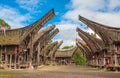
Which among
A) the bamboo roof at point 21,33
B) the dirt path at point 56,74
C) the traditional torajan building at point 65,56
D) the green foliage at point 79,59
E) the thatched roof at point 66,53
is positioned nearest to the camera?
the dirt path at point 56,74

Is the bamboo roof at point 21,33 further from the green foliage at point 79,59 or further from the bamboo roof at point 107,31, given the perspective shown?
the green foliage at point 79,59

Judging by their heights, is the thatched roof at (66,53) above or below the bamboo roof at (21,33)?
below

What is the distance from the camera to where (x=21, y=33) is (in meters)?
35.3

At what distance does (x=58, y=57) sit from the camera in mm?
75938

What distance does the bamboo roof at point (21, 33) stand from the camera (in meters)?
33.7

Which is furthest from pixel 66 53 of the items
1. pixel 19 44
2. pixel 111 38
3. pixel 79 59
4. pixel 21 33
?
pixel 111 38

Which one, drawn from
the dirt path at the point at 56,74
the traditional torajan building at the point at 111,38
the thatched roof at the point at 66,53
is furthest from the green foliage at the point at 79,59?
the dirt path at the point at 56,74

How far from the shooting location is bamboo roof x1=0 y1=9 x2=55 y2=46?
1328 inches

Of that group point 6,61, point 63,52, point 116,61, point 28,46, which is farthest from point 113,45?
point 63,52

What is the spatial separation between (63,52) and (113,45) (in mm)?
44465

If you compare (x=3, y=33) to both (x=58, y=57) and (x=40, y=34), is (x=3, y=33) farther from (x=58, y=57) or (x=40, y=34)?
(x=58, y=57)

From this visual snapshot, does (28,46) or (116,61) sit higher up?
(28,46)

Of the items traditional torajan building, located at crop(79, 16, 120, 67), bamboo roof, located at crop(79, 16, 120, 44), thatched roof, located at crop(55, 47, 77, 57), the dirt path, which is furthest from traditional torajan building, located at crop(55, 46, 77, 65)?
the dirt path

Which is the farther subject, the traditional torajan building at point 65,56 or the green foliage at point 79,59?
the traditional torajan building at point 65,56
